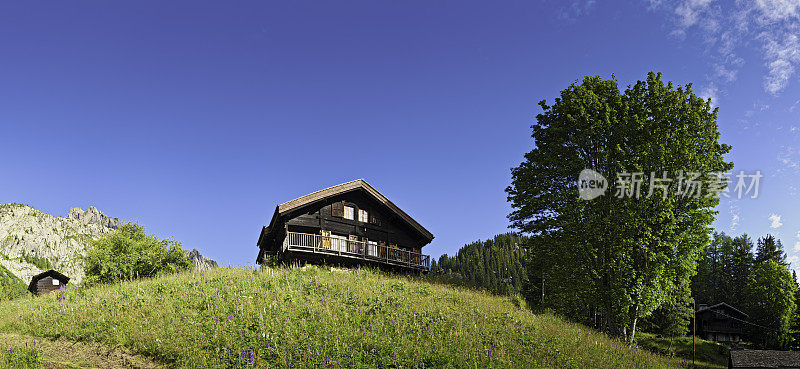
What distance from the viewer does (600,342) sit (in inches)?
743

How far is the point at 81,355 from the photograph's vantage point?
45.3ft

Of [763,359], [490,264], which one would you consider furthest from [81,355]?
[490,264]

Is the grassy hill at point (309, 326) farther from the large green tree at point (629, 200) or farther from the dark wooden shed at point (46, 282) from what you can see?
the dark wooden shed at point (46, 282)

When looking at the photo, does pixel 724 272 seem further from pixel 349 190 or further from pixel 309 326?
pixel 309 326

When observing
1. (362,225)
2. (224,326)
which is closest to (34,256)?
(362,225)

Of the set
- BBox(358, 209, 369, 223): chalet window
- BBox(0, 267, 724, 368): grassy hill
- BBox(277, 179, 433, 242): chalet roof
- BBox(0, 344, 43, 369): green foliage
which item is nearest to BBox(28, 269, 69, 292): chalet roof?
BBox(0, 267, 724, 368): grassy hill

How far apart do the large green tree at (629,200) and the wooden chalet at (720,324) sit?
51.8 m

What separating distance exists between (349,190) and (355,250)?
4.69 meters

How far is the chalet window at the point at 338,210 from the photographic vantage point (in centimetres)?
3359

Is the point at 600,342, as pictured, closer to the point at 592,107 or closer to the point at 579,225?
the point at 579,225

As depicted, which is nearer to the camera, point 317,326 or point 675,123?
point 317,326

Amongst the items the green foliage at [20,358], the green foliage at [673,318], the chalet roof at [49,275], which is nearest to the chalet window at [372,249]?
the green foliage at [20,358]

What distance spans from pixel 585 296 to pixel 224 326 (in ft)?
61.3

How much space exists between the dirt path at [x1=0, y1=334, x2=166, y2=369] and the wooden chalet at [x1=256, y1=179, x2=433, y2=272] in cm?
1560
